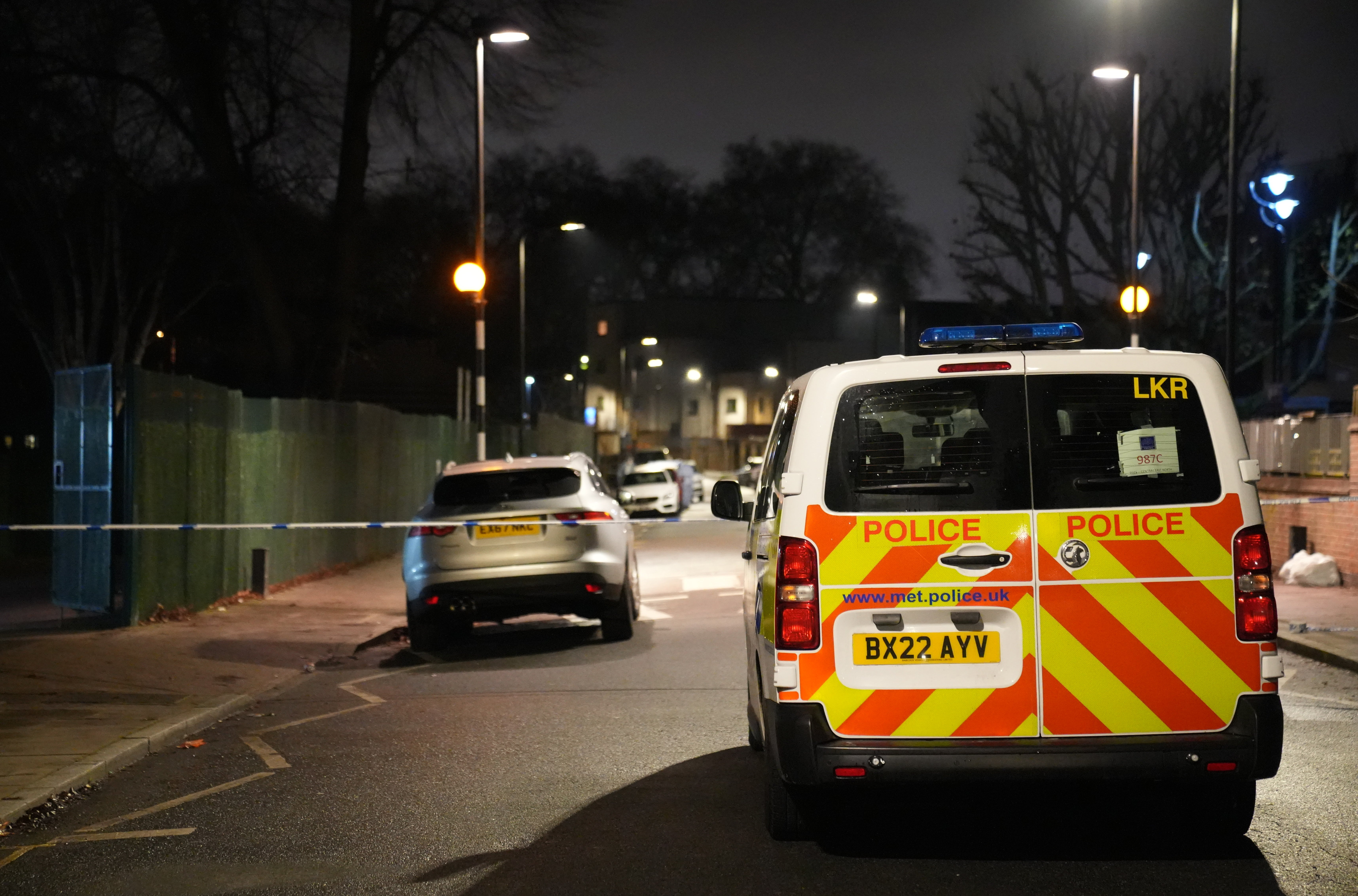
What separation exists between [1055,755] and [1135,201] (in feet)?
68.3

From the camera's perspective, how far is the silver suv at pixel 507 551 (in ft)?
41.2

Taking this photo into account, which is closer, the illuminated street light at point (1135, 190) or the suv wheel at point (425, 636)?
the suv wheel at point (425, 636)

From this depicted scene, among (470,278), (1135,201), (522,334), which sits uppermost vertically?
(1135,201)

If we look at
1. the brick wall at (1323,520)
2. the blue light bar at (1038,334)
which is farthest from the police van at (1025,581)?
the brick wall at (1323,520)

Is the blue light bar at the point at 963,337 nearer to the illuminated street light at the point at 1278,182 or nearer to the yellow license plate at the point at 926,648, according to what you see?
the yellow license plate at the point at 926,648

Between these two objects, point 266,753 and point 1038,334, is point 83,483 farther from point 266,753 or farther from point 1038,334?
point 1038,334

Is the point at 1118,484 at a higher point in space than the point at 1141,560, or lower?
higher

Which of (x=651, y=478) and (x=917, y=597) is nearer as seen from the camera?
(x=917, y=597)

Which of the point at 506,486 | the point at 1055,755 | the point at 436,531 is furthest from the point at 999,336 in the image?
the point at 506,486

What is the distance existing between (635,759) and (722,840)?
1.81 metres

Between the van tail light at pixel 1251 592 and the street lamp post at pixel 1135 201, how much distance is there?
1789cm

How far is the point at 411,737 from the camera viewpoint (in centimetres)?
895

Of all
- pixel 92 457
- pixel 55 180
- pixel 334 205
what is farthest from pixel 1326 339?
pixel 92 457

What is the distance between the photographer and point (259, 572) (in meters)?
17.2
